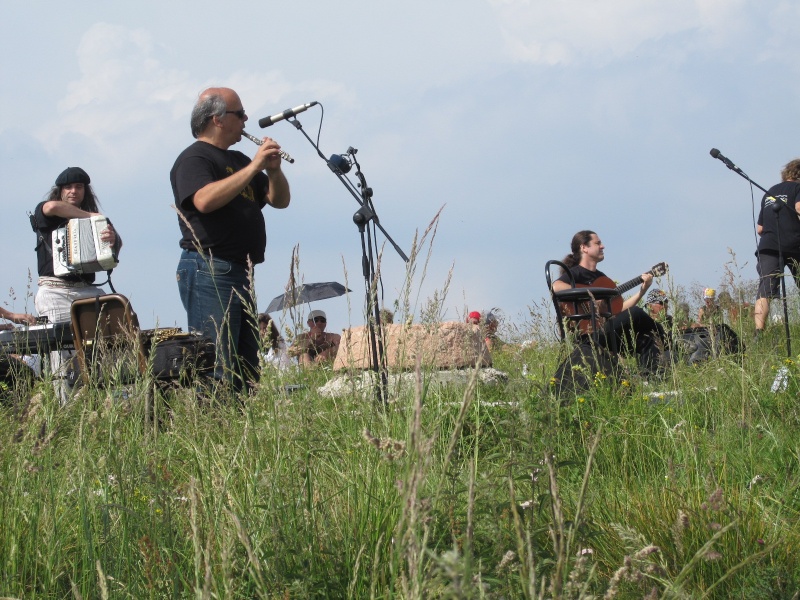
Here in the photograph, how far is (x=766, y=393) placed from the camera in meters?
3.43

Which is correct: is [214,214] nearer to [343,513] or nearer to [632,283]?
[343,513]

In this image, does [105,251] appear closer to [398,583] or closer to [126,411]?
[126,411]

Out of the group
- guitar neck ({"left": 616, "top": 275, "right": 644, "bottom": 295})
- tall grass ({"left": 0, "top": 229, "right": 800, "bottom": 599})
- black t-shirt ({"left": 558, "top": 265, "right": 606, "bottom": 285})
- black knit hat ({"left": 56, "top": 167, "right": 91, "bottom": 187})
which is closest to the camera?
tall grass ({"left": 0, "top": 229, "right": 800, "bottom": 599})

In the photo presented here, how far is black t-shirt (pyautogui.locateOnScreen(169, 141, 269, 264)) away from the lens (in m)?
4.23

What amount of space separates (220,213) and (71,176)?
5.58 feet

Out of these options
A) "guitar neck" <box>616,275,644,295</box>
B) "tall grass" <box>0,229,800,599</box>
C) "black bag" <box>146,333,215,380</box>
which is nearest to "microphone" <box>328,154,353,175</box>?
"black bag" <box>146,333,215,380</box>

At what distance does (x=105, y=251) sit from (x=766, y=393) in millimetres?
3520

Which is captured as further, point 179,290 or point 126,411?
point 179,290

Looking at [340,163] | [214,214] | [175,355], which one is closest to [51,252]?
[175,355]

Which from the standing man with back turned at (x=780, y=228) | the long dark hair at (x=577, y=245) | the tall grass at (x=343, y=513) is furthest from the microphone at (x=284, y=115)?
the standing man with back turned at (x=780, y=228)

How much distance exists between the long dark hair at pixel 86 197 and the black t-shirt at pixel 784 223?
17.3ft

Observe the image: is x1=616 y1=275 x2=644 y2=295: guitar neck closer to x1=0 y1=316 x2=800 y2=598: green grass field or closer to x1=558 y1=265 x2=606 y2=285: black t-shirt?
x1=558 y1=265 x2=606 y2=285: black t-shirt

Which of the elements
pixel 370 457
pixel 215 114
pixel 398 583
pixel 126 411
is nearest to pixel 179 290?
pixel 215 114

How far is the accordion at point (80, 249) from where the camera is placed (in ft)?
17.1
